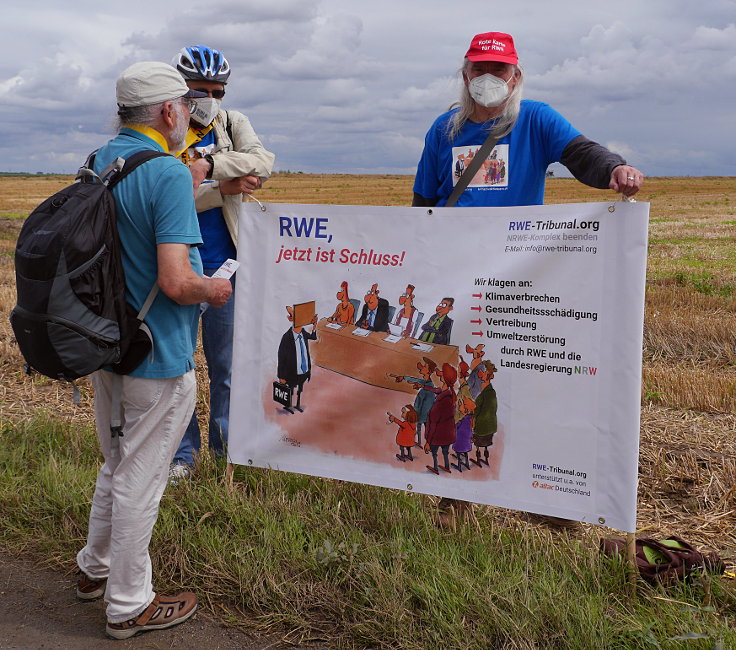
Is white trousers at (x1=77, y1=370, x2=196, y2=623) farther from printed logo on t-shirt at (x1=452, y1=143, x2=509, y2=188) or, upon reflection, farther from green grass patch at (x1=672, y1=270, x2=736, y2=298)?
green grass patch at (x1=672, y1=270, x2=736, y2=298)

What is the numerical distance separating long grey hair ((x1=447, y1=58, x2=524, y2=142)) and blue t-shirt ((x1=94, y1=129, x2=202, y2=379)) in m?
1.60

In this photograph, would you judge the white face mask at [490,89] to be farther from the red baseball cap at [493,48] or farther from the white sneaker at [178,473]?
the white sneaker at [178,473]

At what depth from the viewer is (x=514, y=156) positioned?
3.95 meters

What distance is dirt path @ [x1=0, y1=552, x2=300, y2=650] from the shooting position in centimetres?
323

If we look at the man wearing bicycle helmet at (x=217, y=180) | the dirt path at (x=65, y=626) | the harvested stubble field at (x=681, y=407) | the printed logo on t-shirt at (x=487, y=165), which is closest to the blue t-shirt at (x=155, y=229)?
the man wearing bicycle helmet at (x=217, y=180)

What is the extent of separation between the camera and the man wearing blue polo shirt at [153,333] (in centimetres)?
304

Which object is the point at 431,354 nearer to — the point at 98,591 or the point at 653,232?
the point at 98,591

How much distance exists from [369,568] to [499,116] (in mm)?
2317

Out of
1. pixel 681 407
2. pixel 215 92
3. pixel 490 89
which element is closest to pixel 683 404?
pixel 681 407

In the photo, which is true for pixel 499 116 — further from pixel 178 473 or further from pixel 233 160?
pixel 178 473

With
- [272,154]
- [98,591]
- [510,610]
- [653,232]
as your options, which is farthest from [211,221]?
[653,232]

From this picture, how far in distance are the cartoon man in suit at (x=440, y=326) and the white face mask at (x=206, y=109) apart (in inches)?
64.4

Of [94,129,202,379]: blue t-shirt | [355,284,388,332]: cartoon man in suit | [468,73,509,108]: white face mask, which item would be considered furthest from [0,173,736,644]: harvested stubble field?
[468,73,509,108]: white face mask

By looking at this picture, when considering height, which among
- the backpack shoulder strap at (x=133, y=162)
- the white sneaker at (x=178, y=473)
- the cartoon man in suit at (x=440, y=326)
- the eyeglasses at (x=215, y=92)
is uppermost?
the eyeglasses at (x=215, y=92)
